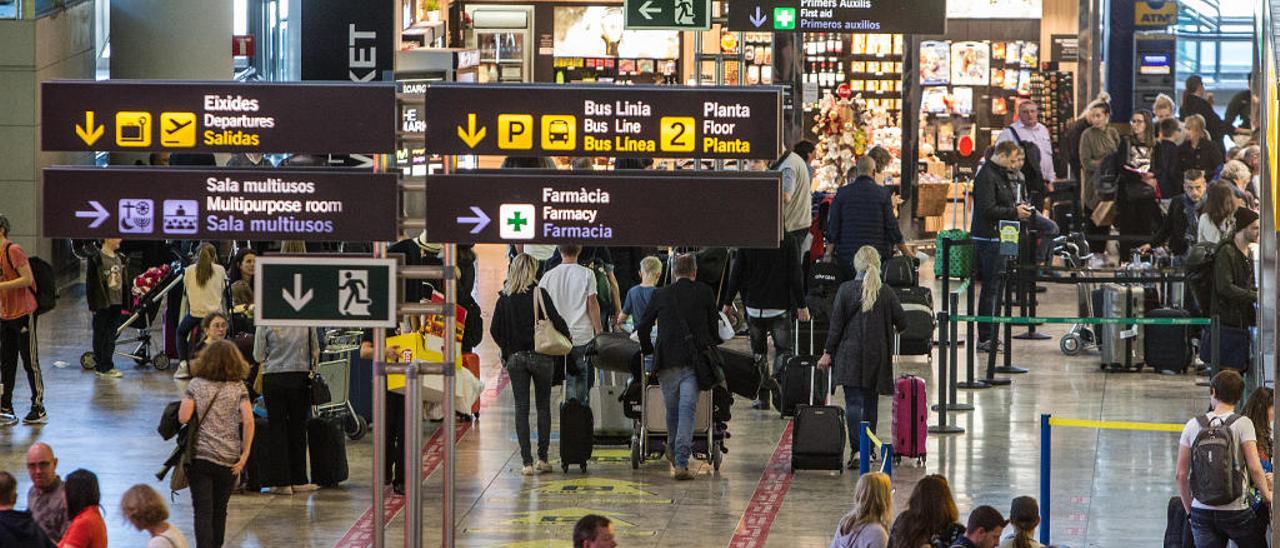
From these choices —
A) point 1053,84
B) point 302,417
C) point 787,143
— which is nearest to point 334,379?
point 302,417

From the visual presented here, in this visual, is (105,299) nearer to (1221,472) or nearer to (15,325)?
(15,325)

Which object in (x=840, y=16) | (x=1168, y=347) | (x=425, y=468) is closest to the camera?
(x=425, y=468)

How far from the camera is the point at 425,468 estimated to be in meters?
14.8

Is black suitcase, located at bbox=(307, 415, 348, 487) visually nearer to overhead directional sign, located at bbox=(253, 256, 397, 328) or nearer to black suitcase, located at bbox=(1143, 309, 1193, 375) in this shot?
overhead directional sign, located at bbox=(253, 256, 397, 328)

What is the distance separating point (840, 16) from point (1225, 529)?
10.9 metres

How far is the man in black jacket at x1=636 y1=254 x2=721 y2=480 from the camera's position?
45.7ft

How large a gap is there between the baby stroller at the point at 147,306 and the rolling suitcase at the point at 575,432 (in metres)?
5.60

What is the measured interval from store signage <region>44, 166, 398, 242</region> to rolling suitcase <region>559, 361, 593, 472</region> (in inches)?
185

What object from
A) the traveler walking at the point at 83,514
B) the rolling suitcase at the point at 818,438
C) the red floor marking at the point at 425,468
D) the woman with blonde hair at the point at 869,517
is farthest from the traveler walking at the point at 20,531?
the rolling suitcase at the point at 818,438

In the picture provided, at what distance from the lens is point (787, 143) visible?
22.5 m

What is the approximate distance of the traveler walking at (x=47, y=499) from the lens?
1026 cm

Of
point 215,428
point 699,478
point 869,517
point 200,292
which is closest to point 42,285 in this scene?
point 200,292

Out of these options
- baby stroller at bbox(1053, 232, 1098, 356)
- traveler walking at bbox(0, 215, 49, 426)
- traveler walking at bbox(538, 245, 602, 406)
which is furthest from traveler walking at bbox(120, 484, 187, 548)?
baby stroller at bbox(1053, 232, 1098, 356)

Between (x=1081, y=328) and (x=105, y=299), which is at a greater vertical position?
(x=105, y=299)
